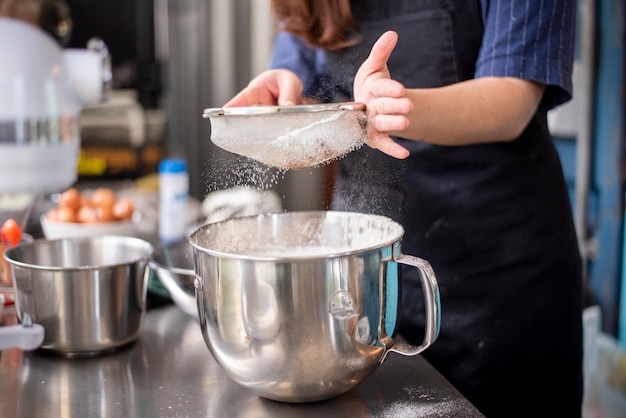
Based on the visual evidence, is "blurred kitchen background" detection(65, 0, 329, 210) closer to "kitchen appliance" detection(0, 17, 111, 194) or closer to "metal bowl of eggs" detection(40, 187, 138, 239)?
"metal bowl of eggs" detection(40, 187, 138, 239)

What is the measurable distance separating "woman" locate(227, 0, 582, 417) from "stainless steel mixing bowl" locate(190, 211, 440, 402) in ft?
1.19

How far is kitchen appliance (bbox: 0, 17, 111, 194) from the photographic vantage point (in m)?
1.63

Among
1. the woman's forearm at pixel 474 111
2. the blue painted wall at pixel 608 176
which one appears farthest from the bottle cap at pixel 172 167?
the blue painted wall at pixel 608 176

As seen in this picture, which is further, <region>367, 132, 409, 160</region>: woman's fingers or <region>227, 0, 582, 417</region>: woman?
<region>227, 0, 582, 417</region>: woman

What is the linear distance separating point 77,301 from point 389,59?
0.59 metres

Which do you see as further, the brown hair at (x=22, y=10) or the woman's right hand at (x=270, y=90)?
the brown hair at (x=22, y=10)

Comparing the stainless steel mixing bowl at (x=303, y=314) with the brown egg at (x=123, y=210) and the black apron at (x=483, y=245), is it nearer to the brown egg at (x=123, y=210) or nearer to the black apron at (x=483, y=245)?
the black apron at (x=483, y=245)

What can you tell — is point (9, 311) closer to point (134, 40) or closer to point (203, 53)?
point (134, 40)

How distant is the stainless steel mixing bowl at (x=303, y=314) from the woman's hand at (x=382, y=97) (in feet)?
0.38

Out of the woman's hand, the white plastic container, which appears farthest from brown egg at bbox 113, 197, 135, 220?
the woman's hand

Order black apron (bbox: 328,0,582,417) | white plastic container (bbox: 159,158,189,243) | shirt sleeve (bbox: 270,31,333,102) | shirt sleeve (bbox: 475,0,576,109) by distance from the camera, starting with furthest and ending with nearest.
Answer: white plastic container (bbox: 159,158,189,243) → black apron (bbox: 328,0,582,417) → shirt sleeve (bbox: 475,0,576,109) → shirt sleeve (bbox: 270,31,333,102)

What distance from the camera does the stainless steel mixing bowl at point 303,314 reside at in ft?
2.64

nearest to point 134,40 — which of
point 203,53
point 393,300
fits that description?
point 203,53

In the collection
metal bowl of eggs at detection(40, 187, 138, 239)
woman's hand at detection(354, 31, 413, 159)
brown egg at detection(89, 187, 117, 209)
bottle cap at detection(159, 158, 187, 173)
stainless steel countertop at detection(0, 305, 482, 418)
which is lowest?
stainless steel countertop at detection(0, 305, 482, 418)
